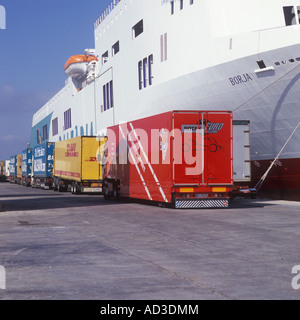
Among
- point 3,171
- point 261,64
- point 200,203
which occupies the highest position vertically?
point 261,64

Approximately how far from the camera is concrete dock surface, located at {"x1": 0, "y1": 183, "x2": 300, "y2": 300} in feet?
21.5

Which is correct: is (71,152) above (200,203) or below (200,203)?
above

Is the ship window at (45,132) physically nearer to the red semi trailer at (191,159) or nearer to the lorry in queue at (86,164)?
the lorry in queue at (86,164)

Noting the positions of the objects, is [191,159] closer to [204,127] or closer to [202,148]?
[202,148]

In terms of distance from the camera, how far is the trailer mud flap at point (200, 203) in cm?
1964

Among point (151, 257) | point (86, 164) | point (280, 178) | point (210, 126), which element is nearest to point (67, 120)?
point (86, 164)

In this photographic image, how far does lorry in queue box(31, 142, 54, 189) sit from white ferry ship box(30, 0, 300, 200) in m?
11.7

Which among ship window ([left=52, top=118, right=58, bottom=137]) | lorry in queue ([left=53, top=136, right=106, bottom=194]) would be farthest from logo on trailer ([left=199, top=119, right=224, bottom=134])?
ship window ([left=52, top=118, right=58, bottom=137])

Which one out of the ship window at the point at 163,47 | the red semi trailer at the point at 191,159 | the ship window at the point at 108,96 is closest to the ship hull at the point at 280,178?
the red semi trailer at the point at 191,159

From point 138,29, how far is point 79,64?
2123 centimetres

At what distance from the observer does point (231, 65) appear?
21516mm

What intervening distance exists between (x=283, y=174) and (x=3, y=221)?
445 inches

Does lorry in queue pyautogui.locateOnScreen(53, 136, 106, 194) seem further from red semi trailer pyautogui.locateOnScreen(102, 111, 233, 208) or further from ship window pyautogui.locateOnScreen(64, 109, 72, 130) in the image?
ship window pyautogui.locateOnScreen(64, 109, 72, 130)

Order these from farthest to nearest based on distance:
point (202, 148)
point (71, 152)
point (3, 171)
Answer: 1. point (3, 171)
2. point (71, 152)
3. point (202, 148)
